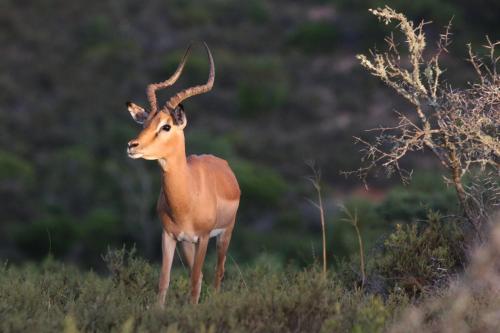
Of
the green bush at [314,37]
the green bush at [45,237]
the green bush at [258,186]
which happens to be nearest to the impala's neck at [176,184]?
the green bush at [45,237]

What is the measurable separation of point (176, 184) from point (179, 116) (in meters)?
0.56

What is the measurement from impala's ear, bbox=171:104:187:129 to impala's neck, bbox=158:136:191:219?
116mm

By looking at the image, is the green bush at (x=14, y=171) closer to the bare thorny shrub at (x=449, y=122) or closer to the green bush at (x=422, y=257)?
the green bush at (x=422, y=257)

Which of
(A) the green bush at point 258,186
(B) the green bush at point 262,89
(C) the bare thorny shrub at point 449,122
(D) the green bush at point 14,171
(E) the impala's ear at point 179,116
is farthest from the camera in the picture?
(B) the green bush at point 262,89

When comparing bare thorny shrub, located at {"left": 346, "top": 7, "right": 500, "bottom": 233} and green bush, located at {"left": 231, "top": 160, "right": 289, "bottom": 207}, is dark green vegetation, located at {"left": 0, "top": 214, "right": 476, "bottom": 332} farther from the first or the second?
green bush, located at {"left": 231, "top": 160, "right": 289, "bottom": 207}

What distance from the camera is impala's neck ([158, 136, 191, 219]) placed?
28.0ft

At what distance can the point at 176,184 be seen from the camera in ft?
28.0

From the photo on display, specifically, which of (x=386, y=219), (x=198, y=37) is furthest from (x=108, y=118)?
(x=386, y=219)

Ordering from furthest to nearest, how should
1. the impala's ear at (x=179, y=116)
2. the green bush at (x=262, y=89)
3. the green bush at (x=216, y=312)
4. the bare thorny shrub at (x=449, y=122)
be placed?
1. the green bush at (x=262, y=89)
2. the impala's ear at (x=179, y=116)
3. the bare thorny shrub at (x=449, y=122)
4. the green bush at (x=216, y=312)

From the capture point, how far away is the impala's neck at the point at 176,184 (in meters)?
8.52

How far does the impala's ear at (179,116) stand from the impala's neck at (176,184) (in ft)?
0.38

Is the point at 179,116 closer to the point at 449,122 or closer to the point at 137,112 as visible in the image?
the point at 137,112

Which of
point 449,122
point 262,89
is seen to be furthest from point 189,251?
point 262,89

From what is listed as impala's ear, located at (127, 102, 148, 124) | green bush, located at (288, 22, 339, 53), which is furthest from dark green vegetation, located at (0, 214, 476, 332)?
green bush, located at (288, 22, 339, 53)
